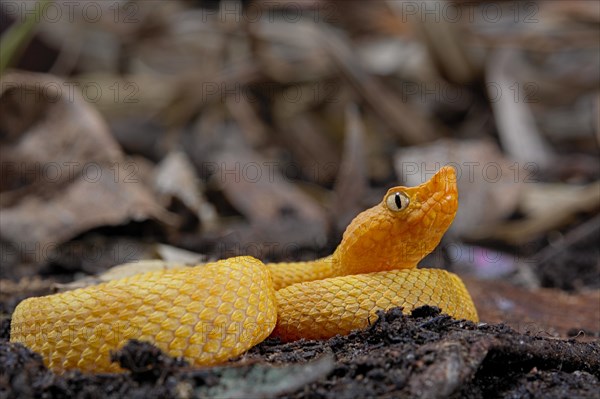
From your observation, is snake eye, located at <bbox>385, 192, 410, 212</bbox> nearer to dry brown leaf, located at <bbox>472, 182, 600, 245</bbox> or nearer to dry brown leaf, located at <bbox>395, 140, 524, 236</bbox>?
dry brown leaf, located at <bbox>395, 140, 524, 236</bbox>

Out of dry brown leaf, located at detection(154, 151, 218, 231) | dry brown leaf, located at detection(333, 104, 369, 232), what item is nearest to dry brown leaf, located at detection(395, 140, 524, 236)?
dry brown leaf, located at detection(333, 104, 369, 232)

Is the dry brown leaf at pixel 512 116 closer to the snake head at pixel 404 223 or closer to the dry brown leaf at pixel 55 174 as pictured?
the dry brown leaf at pixel 55 174

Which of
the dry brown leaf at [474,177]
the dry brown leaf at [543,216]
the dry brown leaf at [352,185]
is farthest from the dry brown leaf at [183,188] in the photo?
the dry brown leaf at [543,216]

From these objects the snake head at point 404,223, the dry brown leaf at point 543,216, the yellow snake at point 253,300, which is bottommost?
the dry brown leaf at point 543,216

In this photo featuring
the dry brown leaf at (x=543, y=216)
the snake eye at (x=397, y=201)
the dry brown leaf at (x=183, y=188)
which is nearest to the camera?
the snake eye at (x=397, y=201)

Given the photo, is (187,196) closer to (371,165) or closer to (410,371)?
(371,165)

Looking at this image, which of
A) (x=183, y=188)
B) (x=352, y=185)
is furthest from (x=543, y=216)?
(x=183, y=188)

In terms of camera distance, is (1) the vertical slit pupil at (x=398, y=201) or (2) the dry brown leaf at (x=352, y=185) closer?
(1) the vertical slit pupil at (x=398, y=201)

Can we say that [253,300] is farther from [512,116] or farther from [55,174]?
[512,116]

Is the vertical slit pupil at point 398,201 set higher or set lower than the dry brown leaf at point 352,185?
higher

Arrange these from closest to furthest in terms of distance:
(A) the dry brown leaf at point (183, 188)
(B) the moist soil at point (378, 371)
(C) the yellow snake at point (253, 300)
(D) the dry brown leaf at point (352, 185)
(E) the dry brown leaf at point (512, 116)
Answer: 1. (B) the moist soil at point (378, 371)
2. (C) the yellow snake at point (253, 300)
3. (D) the dry brown leaf at point (352, 185)
4. (A) the dry brown leaf at point (183, 188)
5. (E) the dry brown leaf at point (512, 116)

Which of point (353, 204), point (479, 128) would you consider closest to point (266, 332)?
point (353, 204)
